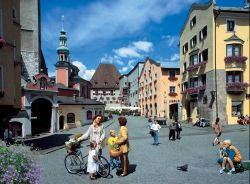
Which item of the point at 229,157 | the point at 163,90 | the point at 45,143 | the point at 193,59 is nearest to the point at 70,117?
the point at 45,143

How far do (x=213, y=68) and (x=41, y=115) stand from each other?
21.7 m

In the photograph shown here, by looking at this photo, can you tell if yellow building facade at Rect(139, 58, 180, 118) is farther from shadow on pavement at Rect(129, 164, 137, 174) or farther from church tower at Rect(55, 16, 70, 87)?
shadow on pavement at Rect(129, 164, 137, 174)

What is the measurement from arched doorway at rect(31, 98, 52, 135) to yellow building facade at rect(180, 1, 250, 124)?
18.9 meters

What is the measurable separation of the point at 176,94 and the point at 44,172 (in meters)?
37.6

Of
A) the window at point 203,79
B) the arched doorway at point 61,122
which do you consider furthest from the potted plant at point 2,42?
the arched doorway at point 61,122

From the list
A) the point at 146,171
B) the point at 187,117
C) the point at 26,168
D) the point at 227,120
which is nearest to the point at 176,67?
the point at 187,117

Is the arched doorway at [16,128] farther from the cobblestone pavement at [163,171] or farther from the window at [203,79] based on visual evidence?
the window at [203,79]

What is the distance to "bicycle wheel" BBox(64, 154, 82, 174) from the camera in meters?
8.67

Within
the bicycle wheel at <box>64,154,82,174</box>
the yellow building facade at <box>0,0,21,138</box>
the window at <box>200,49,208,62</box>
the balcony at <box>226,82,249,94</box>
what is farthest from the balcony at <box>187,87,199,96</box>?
the bicycle wheel at <box>64,154,82,174</box>

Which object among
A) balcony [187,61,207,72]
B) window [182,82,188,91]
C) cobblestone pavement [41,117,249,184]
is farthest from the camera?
window [182,82,188,91]

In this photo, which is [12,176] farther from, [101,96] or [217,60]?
[101,96]

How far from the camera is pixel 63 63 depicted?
55.1 meters

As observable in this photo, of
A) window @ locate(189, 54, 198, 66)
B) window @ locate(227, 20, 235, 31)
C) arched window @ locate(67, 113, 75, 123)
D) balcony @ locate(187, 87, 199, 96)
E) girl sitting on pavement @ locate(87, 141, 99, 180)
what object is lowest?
arched window @ locate(67, 113, 75, 123)

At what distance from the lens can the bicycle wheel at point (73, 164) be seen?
8.67 metres
